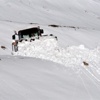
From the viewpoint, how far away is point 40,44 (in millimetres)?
18109

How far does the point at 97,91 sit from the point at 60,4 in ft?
96.1

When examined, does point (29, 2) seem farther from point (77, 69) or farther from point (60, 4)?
point (77, 69)

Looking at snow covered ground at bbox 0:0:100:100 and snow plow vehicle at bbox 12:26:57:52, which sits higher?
snow plow vehicle at bbox 12:26:57:52

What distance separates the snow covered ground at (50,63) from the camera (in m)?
10.3

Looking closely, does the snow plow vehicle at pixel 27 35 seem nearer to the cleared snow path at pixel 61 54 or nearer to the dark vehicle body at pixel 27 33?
the dark vehicle body at pixel 27 33

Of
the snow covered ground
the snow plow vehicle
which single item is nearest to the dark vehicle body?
the snow plow vehicle

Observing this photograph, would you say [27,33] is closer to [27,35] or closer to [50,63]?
[27,35]

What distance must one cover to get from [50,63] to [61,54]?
2.58 m

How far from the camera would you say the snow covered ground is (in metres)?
10.3

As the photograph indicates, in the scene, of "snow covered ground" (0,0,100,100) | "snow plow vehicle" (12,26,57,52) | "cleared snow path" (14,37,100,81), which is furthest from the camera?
"snow plow vehicle" (12,26,57,52)

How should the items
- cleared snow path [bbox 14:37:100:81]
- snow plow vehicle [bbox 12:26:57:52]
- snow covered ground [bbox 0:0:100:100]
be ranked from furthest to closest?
snow plow vehicle [bbox 12:26:57:52] < cleared snow path [bbox 14:37:100:81] < snow covered ground [bbox 0:0:100:100]

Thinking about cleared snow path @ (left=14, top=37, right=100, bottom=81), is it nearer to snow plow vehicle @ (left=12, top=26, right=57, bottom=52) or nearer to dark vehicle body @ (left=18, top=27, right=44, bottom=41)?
snow plow vehicle @ (left=12, top=26, right=57, bottom=52)

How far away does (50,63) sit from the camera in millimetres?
14445

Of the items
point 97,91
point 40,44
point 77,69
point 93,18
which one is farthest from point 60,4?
point 97,91
